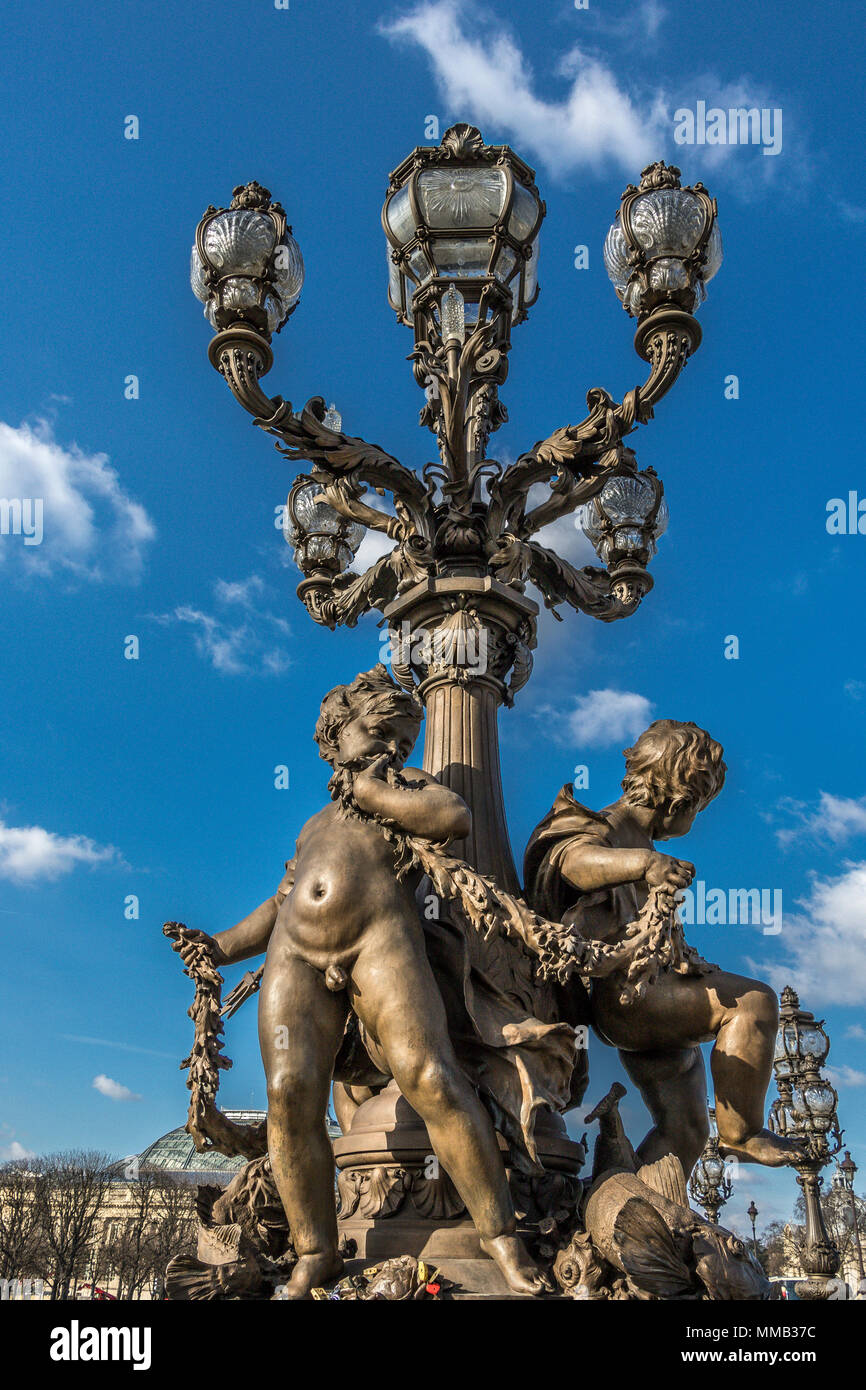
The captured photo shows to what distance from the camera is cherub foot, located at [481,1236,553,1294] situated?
4.20 metres

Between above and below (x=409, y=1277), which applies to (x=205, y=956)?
above

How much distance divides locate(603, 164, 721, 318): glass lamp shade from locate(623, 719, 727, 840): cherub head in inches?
88.5

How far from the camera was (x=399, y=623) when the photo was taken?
21.4 ft

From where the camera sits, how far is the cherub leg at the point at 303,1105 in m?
4.46

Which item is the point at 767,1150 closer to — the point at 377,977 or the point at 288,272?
the point at 377,977

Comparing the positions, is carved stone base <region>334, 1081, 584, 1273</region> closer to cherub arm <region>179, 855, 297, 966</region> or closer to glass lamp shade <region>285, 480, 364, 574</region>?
cherub arm <region>179, 855, 297, 966</region>

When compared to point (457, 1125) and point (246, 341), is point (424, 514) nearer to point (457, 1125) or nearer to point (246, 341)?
point (246, 341)

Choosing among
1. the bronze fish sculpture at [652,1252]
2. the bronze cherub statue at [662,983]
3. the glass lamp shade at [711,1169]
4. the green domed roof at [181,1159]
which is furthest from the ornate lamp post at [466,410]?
the green domed roof at [181,1159]

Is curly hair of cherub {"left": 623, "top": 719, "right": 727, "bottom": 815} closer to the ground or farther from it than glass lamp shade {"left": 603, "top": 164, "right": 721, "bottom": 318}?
closer to the ground

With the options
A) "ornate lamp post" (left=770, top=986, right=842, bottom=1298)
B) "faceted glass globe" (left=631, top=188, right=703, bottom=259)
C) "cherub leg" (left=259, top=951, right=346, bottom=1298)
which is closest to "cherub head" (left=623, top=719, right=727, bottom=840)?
"cherub leg" (left=259, top=951, right=346, bottom=1298)

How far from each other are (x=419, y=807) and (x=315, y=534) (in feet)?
12.6

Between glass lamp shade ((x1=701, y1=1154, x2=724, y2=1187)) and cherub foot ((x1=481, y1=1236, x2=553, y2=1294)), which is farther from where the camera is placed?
glass lamp shade ((x1=701, y1=1154, x2=724, y2=1187))
